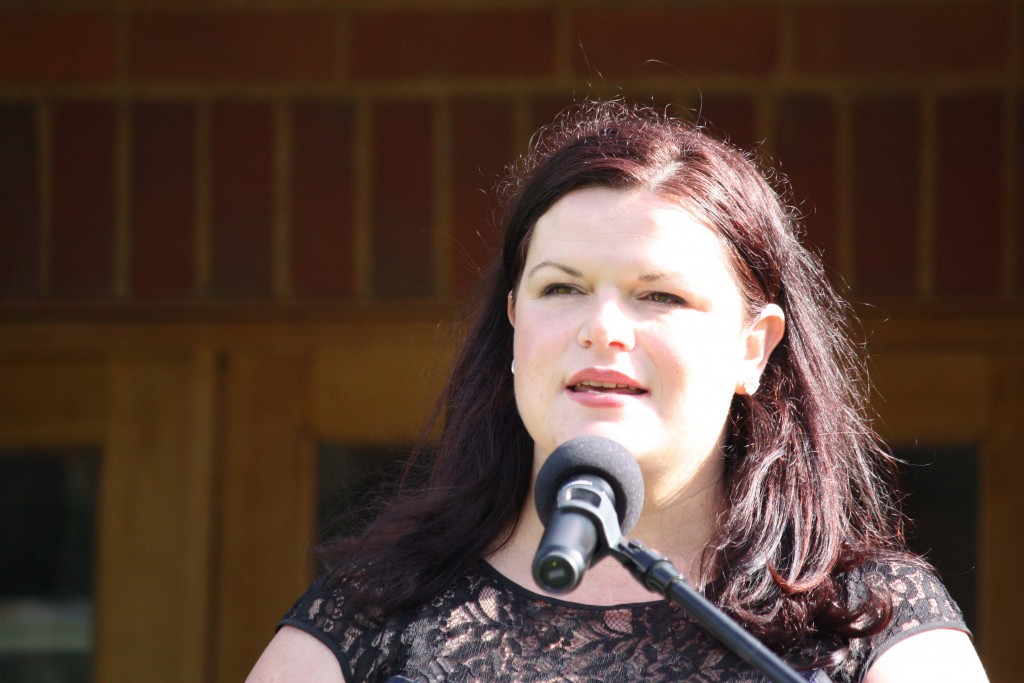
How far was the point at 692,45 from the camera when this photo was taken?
371 centimetres

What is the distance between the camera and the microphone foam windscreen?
5.09 feet

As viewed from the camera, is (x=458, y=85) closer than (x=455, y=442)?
No

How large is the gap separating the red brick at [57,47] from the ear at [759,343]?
231 cm

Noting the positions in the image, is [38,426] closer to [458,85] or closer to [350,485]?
[350,485]

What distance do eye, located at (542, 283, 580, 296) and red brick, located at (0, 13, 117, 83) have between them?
7.27 ft

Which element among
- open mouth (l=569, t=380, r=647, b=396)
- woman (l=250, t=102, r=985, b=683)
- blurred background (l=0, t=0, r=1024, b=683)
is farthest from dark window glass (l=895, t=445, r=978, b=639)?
open mouth (l=569, t=380, r=647, b=396)

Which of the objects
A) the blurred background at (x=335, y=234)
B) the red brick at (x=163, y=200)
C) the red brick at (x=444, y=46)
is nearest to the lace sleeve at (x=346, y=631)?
the blurred background at (x=335, y=234)

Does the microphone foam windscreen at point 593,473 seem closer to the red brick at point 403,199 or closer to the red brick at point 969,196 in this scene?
the red brick at point 403,199

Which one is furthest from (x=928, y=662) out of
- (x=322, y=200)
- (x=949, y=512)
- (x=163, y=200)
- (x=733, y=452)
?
(x=163, y=200)

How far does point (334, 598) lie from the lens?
206 centimetres

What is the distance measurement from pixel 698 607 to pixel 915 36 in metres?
2.66

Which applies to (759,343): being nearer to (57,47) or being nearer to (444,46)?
(444,46)

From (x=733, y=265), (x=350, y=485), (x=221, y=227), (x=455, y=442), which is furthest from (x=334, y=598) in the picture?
(x=221, y=227)

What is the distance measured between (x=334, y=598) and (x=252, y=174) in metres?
1.97
